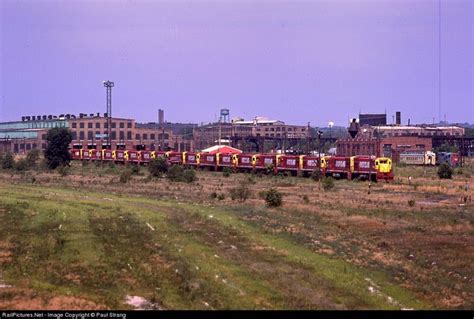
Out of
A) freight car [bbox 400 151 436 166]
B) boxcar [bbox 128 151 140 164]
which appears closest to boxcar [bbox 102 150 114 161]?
boxcar [bbox 128 151 140 164]

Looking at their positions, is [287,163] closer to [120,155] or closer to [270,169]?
[270,169]

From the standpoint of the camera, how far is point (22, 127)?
17162 cm

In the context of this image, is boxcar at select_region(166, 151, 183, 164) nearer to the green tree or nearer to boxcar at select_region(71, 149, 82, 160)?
the green tree

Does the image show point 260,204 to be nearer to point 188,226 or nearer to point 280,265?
point 188,226

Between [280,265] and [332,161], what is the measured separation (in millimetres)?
49553

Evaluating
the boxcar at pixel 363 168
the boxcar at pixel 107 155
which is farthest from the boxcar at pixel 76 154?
the boxcar at pixel 363 168

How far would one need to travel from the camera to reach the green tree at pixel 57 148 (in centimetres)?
9217

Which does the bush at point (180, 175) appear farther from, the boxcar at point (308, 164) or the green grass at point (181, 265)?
the green grass at point (181, 265)

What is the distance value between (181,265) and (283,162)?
182 feet

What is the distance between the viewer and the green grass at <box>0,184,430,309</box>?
719 inches

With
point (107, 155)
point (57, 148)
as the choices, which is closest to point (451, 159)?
point (107, 155)

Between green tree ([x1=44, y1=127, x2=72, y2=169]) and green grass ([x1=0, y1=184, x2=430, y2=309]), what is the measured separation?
187ft

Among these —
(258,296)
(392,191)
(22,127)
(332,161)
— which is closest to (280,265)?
(258,296)
